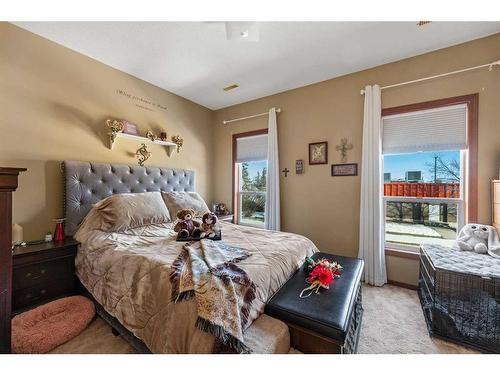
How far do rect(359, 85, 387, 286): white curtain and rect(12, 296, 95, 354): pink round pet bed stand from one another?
2.91m

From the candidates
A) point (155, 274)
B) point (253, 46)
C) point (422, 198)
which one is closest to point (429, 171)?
point (422, 198)

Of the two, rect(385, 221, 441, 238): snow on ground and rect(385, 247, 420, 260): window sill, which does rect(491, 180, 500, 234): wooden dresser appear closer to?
rect(385, 221, 441, 238): snow on ground

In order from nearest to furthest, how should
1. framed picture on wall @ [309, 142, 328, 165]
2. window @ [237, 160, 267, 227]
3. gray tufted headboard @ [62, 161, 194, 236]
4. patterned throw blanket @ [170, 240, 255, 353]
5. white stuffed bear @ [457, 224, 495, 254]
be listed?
1. patterned throw blanket @ [170, 240, 255, 353]
2. white stuffed bear @ [457, 224, 495, 254]
3. gray tufted headboard @ [62, 161, 194, 236]
4. framed picture on wall @ [309, 142, 328, 165]
5. window @ [237, 160, 267, 227]

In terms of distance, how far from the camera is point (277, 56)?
2.43m

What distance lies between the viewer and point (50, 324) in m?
1.58

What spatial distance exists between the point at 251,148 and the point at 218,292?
2968 millimetres

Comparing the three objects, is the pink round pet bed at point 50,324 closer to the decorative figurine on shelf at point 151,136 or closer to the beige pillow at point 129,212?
the beige pillow at point 129,212

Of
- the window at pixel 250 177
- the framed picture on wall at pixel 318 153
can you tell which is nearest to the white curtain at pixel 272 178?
the window at pixel 250 177

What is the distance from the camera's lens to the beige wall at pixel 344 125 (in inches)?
82.6

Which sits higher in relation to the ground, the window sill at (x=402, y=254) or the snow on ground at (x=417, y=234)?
the snow on ground at (x=417, y=234)

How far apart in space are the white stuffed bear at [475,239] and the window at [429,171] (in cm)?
20

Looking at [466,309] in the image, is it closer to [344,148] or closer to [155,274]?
[344,148]

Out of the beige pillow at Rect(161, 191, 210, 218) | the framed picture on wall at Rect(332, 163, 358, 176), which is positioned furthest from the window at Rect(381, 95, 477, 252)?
the beige pillow at Rect(161, 191, 210, 218)

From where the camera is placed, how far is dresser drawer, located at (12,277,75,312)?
5.49 feet
